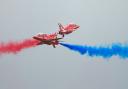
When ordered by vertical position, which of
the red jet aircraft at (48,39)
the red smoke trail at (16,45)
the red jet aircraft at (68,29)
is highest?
the red jet aircraft at (68,29)

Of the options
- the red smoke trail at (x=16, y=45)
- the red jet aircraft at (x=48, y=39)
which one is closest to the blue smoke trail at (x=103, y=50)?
the red jet aircraft at (x=48, y=39)

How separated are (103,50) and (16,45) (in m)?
0.59

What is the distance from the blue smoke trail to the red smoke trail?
22 cm

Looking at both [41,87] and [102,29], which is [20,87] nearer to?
[41,87]

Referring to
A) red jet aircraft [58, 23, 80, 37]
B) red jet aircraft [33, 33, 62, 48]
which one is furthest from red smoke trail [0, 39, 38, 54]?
red jet aircraft [58, 23, 80, 37]

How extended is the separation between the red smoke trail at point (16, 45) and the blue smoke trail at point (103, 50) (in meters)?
0.22

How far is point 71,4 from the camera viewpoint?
1518mm

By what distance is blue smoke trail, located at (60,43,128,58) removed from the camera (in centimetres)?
145

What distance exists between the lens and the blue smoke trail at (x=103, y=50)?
1449 millimetres

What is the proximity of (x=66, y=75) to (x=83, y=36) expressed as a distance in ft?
0.92

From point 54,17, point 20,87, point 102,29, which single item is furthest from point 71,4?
point 20,87

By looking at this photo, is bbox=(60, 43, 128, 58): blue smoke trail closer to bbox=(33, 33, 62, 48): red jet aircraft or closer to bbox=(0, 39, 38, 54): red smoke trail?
bbox=(33, 33, 62, 48): red jet aircraft

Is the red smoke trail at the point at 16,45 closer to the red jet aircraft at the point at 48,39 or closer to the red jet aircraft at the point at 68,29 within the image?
the red jet aircraft at the point at 48,39

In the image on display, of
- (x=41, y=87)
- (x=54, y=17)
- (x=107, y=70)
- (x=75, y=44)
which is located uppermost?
(x=54, y=17)
